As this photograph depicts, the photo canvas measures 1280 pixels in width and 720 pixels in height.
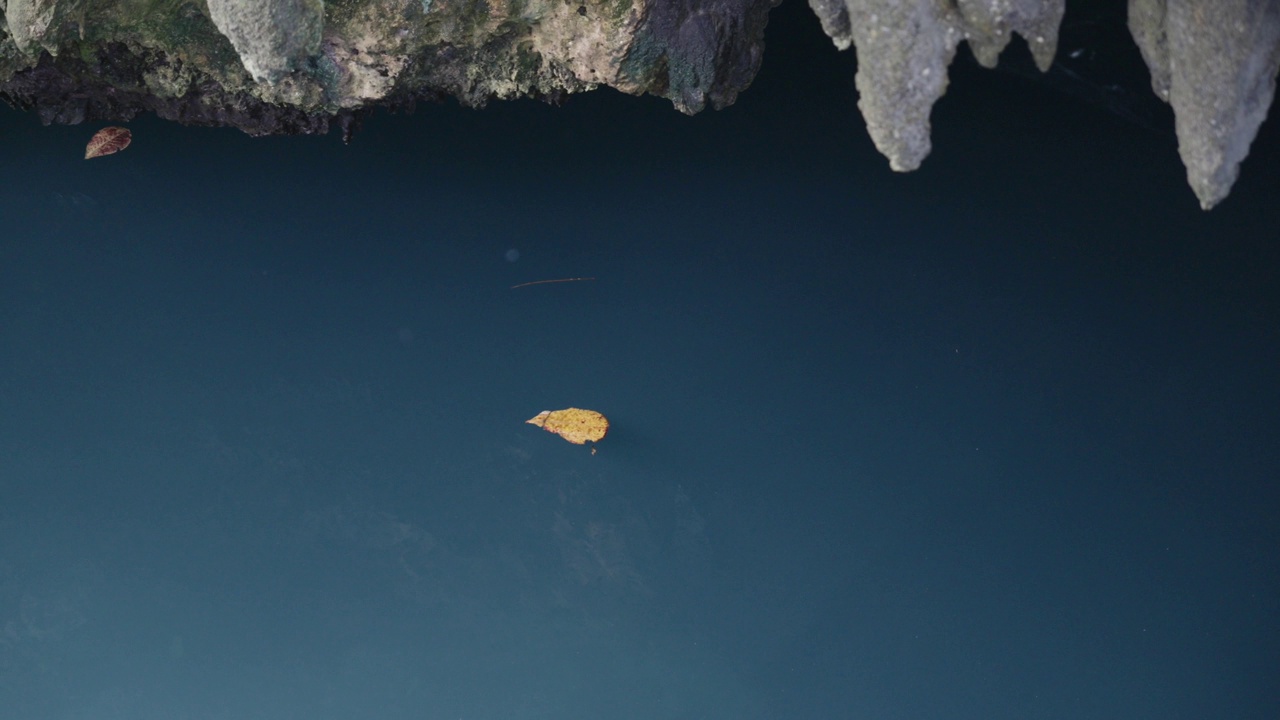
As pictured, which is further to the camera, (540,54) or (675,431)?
(675,431)

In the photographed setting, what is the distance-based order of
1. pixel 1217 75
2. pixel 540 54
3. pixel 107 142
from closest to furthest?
pixel 1217 75 < pixel 540 54 < pixel 107 142

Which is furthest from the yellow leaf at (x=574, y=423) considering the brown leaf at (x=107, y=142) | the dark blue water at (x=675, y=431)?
the brown leaf at (x=107, y=142)

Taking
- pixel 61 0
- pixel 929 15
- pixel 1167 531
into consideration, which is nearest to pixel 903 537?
pixel 1167 531

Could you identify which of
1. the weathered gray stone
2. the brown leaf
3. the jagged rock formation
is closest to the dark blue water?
the brown leaf

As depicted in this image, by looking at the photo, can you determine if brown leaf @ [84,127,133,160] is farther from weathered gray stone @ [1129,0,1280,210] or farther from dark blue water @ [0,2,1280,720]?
weathered gray stone @ [1129,0,1280,210]

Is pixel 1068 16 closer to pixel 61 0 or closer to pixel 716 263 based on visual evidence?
pixel 716 263

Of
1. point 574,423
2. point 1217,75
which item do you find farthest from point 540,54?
point 1217,75

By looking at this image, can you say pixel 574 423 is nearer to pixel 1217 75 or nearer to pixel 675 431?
pixel 675 431
